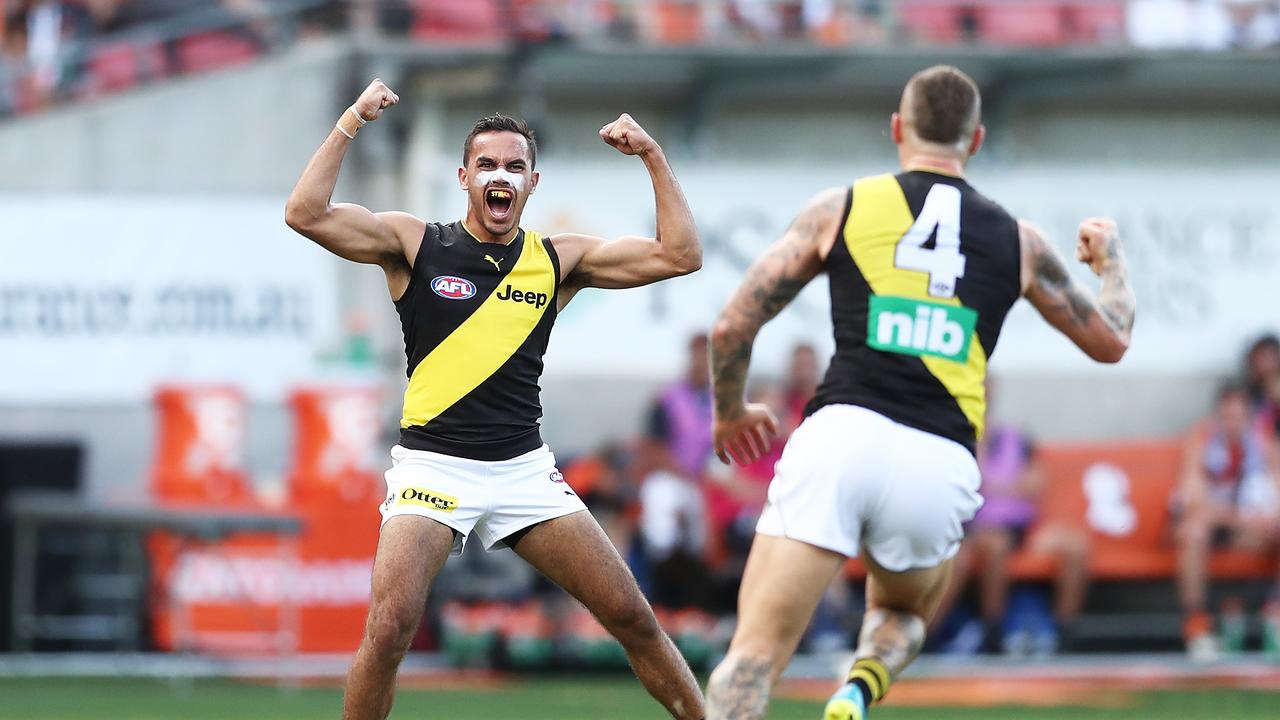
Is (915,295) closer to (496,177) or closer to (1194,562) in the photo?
(496,177)

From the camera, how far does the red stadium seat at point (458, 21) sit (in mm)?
16844

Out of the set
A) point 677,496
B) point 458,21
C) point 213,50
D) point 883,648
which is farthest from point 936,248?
point 213,50

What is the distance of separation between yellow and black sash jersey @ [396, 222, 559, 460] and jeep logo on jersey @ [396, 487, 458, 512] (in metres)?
0.19

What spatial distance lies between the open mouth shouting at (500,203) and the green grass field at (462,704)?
4.30 m

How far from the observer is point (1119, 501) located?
600 inches

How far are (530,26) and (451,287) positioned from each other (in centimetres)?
926

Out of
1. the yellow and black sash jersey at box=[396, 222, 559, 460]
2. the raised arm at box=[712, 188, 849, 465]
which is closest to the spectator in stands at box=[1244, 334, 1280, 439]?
the yellow and black sash jersey at box=[396, 222, 559, 460]

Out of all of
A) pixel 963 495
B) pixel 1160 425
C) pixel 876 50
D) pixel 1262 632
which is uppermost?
pixel 876 50

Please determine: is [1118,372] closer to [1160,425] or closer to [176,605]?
[1160,425]

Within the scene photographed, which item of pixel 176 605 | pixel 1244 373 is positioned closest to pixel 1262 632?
pixel 1244 373

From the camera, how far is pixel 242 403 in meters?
15.4

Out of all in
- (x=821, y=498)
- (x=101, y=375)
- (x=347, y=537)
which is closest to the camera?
(x=821, y=498)

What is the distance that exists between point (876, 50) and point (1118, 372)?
3298 mm

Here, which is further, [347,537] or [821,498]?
[347,537]
